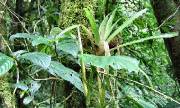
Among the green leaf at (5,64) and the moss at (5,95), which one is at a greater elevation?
the green leaf at (5,64)

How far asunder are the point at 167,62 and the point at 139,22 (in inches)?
Answer: 24.4

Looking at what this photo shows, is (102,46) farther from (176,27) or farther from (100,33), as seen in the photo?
(176,27)

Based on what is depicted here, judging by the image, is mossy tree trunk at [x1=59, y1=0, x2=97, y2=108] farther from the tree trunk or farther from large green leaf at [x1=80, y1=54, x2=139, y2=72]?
large green leaf at [x1=80, y1=54, x2=139, y2=72]

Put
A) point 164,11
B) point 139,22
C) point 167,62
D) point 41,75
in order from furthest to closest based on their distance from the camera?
point 167,62 < point 41,75 < point 139,22 < point 164,11

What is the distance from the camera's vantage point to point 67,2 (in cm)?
145

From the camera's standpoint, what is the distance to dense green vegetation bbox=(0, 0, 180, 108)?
3.53 ft

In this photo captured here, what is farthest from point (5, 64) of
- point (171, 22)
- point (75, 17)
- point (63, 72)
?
point (171, 22)

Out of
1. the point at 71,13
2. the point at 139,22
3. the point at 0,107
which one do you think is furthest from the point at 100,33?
the point at 139,22

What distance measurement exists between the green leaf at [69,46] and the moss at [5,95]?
1.52ft

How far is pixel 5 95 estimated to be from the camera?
150 centimetres

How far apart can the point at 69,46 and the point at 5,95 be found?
0.51 meters

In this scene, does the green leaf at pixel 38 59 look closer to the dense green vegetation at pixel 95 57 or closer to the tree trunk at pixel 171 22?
the dense green vegetation at pixel 95 57

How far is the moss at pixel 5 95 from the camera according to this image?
1.48 meters

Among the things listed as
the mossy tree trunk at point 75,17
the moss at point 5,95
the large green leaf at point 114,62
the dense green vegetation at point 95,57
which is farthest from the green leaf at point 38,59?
the moss at point 5,95
